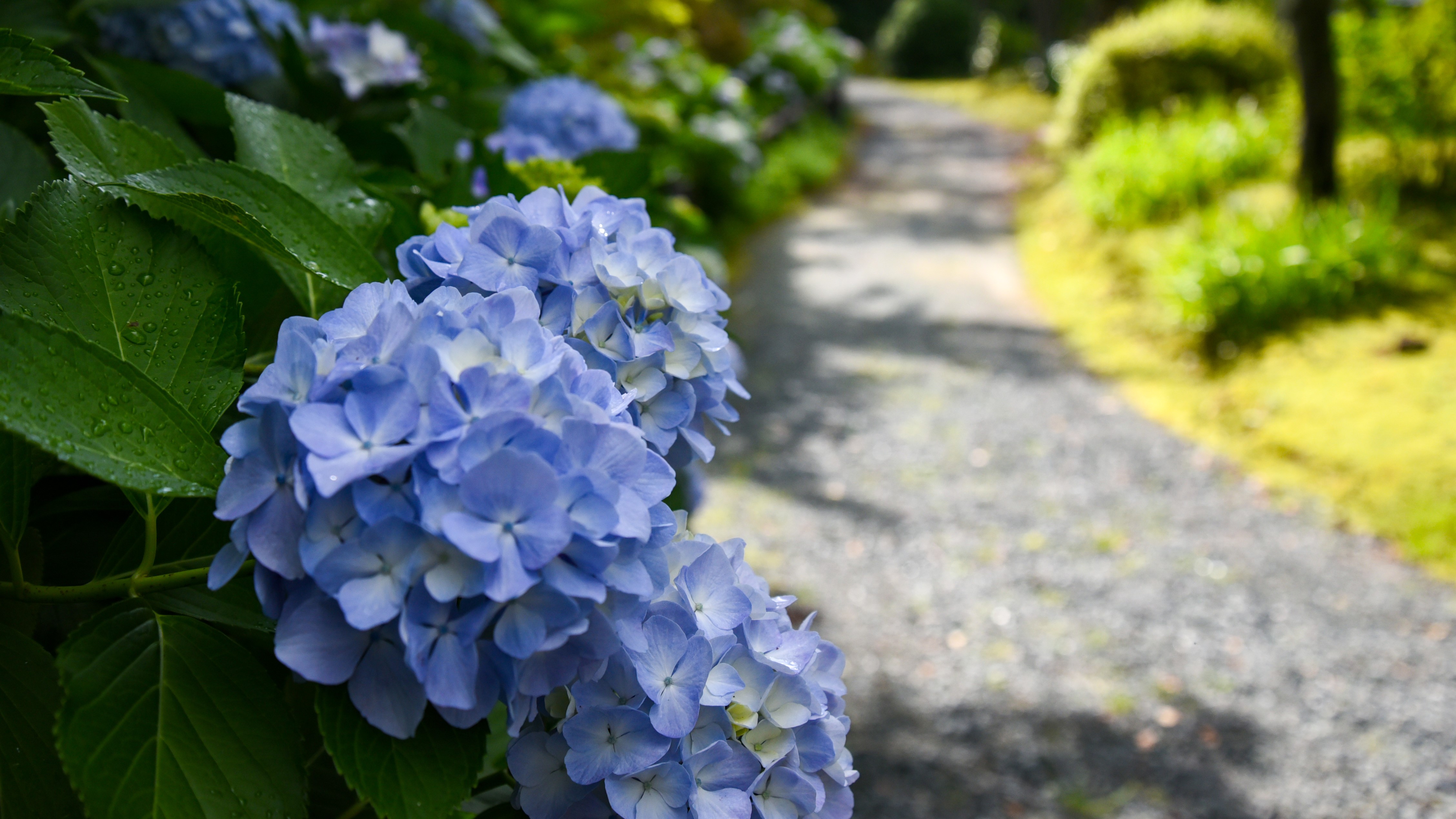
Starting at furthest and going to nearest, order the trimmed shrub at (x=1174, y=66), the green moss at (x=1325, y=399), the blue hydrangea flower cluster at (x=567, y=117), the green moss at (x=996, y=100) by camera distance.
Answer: the green moss at (x=996, y=100) < the trimmed shrub at (x=1174, y=66) < the green moss at (x=1325, y=399) < the blue hydrangea flower cluster at (x=567, y=117)

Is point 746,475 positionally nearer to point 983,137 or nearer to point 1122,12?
point 983,137

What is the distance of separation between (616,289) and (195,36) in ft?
3.46

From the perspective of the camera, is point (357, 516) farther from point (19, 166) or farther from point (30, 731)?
point (19, 166)

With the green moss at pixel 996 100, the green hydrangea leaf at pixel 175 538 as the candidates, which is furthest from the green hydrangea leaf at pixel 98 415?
the green moss at pixel 996 100

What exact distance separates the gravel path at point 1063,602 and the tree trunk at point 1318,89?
192 centimetres

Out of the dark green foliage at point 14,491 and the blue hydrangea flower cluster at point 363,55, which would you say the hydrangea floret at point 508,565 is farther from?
the blue hydrangea flower cluster at point 363,55

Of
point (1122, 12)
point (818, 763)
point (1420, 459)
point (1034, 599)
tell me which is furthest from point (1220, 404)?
point (1122, 12)

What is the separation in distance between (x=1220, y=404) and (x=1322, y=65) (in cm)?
259

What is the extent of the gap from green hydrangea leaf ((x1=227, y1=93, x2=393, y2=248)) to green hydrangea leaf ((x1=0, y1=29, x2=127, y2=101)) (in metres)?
0.19

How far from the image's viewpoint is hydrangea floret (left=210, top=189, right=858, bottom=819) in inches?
19.4

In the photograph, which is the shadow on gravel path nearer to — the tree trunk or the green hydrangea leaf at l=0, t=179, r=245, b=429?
the green hydrangea leaf at l=0, t=179, r=245, b=429

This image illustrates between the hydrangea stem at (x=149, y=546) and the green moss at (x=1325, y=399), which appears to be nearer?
the hydrangea stem at (x=149, y=546)

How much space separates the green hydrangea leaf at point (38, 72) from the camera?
587mm

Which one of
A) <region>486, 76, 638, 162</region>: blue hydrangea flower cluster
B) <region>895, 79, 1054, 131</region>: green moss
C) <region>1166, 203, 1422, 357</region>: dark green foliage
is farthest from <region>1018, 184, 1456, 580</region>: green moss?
<region>895, 79, 1054, 131</region>: green moss
